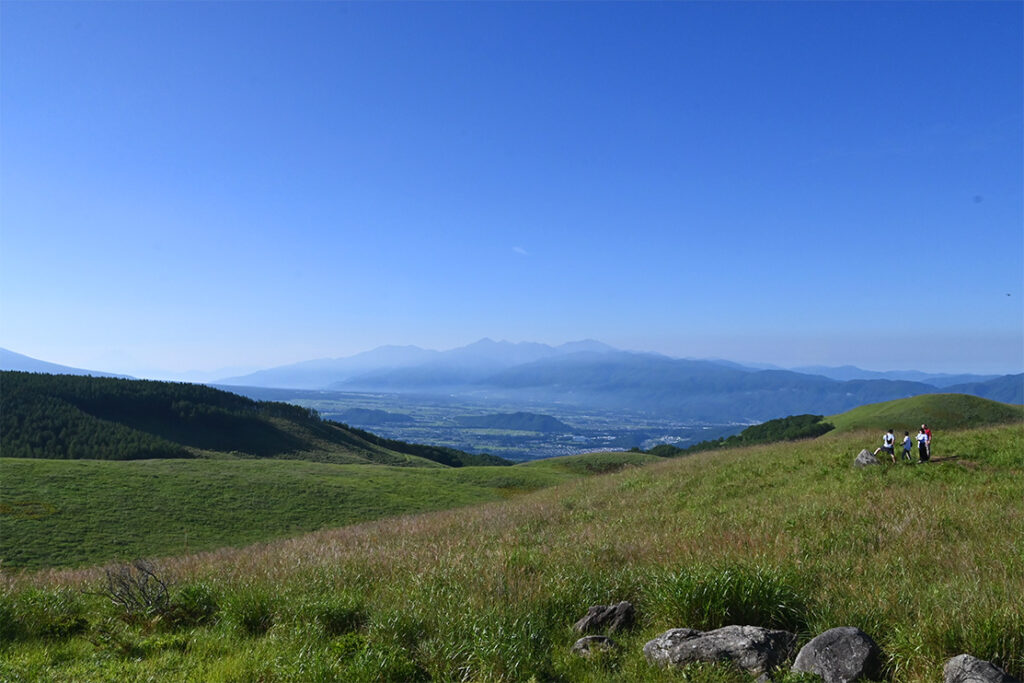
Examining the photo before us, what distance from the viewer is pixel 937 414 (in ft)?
198

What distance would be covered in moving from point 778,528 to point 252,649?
9564mm

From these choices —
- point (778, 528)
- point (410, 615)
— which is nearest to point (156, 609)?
point (410, 615)

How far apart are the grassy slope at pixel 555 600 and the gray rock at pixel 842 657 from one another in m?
0.22

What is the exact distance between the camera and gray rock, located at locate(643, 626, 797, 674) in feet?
17.3

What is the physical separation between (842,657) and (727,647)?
1.03 meters

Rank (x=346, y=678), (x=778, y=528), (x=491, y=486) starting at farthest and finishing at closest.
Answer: (x=491, y=486), (x=778, y=528), (x=346, y=678)

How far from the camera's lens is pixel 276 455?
93.8 m

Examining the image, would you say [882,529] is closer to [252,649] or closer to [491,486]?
[252,649]

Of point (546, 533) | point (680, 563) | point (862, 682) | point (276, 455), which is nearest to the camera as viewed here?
point (862, 682)

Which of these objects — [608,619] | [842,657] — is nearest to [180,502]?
[608,619]

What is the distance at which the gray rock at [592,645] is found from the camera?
5832 millimetres

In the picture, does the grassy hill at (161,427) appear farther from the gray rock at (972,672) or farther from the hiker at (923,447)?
the gray rock at (972,672)

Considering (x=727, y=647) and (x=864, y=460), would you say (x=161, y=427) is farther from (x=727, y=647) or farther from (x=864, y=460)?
(x=727, y=647)

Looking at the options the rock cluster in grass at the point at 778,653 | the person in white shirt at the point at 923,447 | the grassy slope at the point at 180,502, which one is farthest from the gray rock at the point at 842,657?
the grassy slope at the point at 180,502
